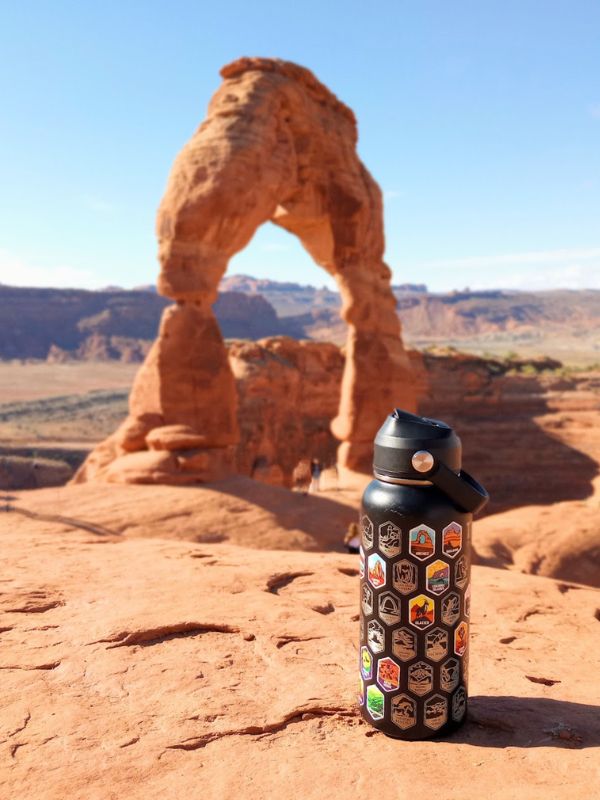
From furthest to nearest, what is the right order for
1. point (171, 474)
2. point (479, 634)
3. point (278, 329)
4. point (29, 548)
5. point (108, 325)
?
point (278, 329) → point (108, 325) → point (171, 474) → point (29, 548) → point (479, 634)

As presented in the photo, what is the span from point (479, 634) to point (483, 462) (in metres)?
17.3

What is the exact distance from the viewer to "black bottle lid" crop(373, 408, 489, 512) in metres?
2.34

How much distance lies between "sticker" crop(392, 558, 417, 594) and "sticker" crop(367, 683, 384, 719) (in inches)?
16.4

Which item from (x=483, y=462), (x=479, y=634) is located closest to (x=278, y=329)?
(x=483, y=462)

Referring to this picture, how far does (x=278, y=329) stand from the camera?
306 feet

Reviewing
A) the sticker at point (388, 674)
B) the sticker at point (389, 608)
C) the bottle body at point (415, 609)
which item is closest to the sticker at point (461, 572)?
the bottle body at point (415, 609)

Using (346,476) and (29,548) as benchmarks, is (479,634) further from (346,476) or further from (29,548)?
(346,476)

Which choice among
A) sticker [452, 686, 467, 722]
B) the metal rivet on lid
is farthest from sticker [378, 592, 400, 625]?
the metal rivet on lid

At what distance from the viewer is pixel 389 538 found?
93.7 inches

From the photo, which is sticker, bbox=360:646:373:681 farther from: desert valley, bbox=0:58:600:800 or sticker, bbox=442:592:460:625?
sticker, bbox=442:592:460:625

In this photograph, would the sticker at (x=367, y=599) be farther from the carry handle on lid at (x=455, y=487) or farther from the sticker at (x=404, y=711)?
the carry handle on lid at (x=455, y=487)

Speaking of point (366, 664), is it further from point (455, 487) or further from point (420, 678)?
point (455, 487)

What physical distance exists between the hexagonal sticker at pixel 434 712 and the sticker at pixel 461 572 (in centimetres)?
44

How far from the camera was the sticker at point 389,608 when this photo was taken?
7.86ft
